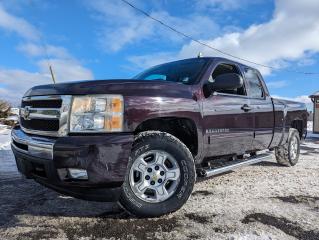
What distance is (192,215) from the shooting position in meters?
3.91

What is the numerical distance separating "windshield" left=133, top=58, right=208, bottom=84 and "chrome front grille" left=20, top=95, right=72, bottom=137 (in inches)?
67.1

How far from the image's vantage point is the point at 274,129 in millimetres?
6512

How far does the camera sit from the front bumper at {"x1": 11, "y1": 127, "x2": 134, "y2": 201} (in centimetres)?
335

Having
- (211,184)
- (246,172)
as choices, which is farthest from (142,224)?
(246,172)

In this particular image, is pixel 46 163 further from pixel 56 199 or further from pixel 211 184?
pixel 211 184

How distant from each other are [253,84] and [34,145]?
384cm

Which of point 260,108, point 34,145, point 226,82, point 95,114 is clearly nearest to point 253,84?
point 260,108

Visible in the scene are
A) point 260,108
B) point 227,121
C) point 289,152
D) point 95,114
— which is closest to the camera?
point 95,114

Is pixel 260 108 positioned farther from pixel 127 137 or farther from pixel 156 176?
pixel 127 137

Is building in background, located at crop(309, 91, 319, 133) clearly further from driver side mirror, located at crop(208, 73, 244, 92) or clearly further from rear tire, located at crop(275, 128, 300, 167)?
driver side mirror, located at crop(208, 73, 244, 92)

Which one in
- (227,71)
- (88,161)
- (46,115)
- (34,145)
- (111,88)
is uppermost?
(227,71)

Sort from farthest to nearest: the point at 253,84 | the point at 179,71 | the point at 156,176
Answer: the point at 253,84 < the point at 179,71 < the point at 156,176

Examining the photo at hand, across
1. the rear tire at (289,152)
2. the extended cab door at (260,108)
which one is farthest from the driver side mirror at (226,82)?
the rear tire at (289,152)

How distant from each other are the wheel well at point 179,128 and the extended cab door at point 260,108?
1514mm
